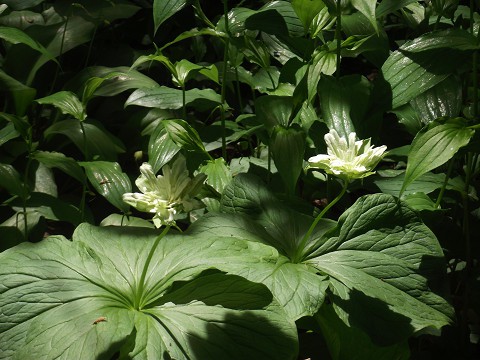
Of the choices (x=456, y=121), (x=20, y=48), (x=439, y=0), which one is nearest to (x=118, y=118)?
(x=20, y=48)

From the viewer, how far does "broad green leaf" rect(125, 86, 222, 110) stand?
1.90 metres

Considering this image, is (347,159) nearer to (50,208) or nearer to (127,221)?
(127,221)

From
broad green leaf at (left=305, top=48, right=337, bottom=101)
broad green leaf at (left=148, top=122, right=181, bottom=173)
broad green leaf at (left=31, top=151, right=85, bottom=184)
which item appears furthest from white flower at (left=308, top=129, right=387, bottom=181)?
broad green leaf at (left=31, top=151, right=85, bottom=184)

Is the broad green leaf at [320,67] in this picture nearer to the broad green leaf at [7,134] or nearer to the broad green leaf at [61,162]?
the broad green leaf at [61,162]

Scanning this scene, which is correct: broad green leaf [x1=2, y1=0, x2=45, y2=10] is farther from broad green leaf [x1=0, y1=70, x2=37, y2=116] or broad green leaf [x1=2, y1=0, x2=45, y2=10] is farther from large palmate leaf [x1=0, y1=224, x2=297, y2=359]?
large palmate leaf [x1=0, y1=224, x2=297, y2=359]

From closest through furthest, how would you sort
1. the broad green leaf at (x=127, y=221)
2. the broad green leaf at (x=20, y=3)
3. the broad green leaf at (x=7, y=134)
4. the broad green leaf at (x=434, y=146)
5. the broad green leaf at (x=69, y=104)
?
the broad green leaf at (x=434, y=146) → the broad green leaf at (x=69, y=104) → the broad green leaf at (x=127, y=221) → the broad green leaf at (x=7, y=134) → the broad green leaf at (x=20, y=3)

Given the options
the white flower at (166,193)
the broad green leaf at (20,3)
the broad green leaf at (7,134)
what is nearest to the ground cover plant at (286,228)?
the white flower at (166,193)

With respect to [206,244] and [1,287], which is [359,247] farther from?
[1,287]

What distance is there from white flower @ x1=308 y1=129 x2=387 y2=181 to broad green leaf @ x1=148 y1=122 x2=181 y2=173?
57 cm

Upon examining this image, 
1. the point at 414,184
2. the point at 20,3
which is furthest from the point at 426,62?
the point at 20,3

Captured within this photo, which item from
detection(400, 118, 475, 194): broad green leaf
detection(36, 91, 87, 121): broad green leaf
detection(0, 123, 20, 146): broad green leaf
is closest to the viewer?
detection(400, 118, 475, 194): broad green leaf

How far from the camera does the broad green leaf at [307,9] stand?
154 cm

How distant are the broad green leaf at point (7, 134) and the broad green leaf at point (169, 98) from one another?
1.28 feet

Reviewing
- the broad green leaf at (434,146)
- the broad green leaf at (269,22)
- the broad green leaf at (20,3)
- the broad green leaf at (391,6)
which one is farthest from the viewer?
the broad green leaf at (20,3)
